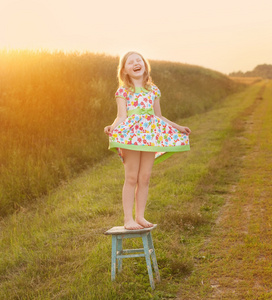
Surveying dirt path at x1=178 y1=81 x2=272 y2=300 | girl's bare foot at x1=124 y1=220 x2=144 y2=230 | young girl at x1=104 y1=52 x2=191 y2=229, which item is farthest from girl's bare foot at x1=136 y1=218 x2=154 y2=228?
dirt path at x1=178 y1=81 x2=272 y2=300

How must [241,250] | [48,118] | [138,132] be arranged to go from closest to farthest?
[138,132], [241,250], [48,118]

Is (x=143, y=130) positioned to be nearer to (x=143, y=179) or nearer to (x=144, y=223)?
(x=143, y=179)

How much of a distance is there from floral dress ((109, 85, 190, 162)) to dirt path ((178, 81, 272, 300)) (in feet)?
4.52

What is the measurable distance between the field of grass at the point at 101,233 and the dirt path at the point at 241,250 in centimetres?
12

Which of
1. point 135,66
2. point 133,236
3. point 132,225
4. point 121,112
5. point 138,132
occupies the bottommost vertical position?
point 133,236

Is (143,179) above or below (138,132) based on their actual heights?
below

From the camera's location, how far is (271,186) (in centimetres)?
768

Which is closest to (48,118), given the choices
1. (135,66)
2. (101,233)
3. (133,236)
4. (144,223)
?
(101,233)

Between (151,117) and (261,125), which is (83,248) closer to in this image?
(151,117)

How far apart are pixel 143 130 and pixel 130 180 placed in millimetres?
528

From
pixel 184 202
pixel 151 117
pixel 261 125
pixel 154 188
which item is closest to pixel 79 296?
pixel 151 117

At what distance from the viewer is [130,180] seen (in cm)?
418

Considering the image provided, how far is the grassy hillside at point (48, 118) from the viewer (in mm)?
8148

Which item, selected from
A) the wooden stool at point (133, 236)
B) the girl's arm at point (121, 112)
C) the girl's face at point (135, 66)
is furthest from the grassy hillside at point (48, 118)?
the girl's face at point (135, 66)
